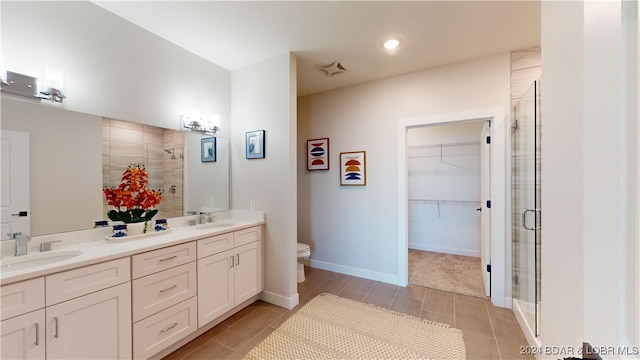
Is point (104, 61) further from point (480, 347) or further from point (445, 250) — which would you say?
point (445, 250)

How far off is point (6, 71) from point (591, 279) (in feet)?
9.14

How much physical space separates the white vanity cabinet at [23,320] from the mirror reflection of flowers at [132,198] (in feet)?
2.41

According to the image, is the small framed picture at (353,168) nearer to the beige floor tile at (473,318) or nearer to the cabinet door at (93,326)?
the beige floor tile at (473,318)

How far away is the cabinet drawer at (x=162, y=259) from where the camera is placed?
4.99 feet

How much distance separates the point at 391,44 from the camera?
2.26m

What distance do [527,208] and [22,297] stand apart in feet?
11.1

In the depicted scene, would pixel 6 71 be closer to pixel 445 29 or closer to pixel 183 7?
pixel 183 7

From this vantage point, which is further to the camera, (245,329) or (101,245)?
(245,329)

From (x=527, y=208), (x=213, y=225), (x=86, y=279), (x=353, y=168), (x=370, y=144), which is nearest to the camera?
(x=86, y=279)

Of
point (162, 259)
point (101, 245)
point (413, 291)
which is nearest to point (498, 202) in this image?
point (413, 291)

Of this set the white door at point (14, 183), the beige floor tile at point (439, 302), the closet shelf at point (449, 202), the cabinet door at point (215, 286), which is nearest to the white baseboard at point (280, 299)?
the cabinet door at point (215, 286)

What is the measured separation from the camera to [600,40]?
1.58 ft

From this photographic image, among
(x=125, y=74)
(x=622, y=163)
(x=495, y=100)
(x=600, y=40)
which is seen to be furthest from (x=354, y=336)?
(x=125, y=74)

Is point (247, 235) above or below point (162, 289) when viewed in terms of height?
above
